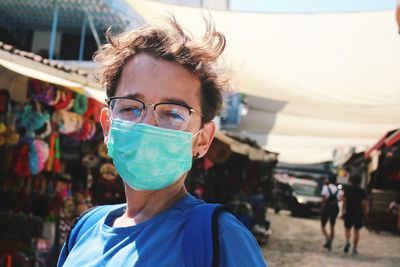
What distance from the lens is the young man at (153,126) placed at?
1.27 m

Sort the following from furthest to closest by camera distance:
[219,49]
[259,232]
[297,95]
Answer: [259,232] < [297,95] < [219,49]

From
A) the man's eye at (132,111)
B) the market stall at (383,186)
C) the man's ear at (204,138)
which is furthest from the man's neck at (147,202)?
the market stall at (383,186)

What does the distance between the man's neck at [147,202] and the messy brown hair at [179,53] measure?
0.25m

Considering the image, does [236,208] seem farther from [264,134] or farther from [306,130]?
[264,134]

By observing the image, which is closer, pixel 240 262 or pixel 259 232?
pixel 240 262

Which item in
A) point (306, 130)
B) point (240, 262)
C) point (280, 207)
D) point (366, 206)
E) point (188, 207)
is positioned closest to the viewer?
point (240, 262)

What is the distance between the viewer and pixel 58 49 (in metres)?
16.9

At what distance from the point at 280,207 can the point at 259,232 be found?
39.2 ft

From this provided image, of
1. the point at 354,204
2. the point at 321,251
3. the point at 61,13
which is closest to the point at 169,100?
the point at 354,204

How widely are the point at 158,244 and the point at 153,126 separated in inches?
14.0

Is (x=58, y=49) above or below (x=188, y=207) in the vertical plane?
above

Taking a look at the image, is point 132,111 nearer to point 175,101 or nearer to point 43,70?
point 175,101

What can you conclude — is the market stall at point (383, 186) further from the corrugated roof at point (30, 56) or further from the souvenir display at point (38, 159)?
the corrugated roof at point (30, 56)

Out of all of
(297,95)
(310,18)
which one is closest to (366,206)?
(297,95)
